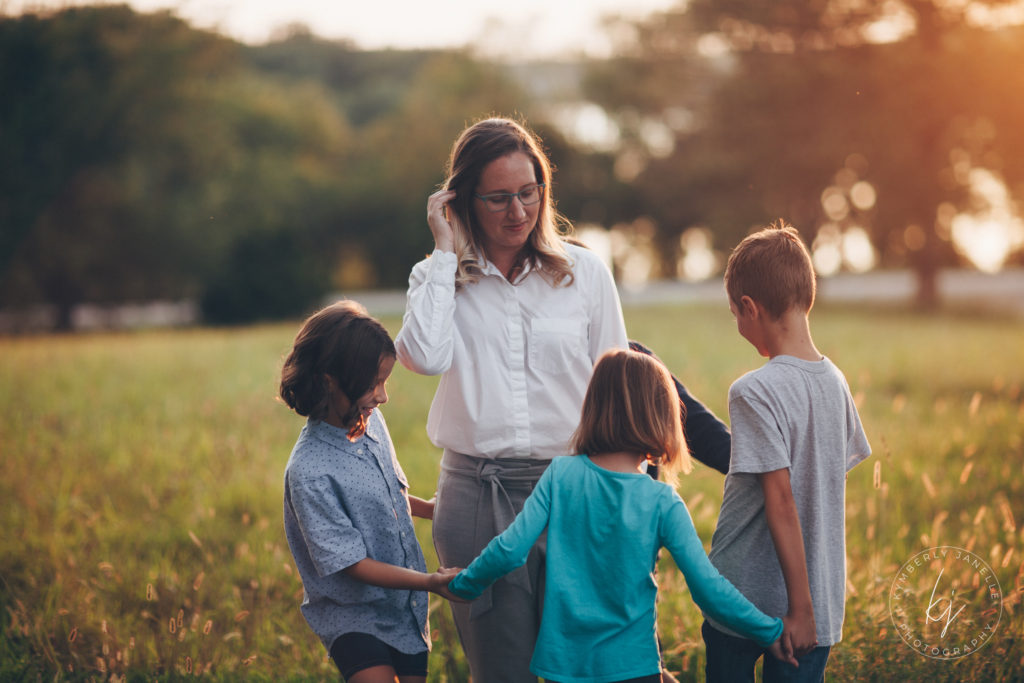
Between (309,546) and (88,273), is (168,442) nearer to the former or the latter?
(309,546)

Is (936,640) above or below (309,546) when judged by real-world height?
below

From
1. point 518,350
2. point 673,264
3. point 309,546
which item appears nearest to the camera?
point 309,546

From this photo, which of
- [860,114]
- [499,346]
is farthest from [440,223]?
[860,114]

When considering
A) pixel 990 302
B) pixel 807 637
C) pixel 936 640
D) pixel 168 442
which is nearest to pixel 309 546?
pixel 807 637

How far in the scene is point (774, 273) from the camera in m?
2.87

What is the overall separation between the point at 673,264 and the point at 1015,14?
20.7 metres

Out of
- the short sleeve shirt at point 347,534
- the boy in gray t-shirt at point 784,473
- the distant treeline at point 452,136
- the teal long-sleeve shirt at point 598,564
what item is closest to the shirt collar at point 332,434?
the short sleeve shirt at point 347,534

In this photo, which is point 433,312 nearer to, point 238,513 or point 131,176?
point 238,513

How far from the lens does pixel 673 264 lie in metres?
43.6

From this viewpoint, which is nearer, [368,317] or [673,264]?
[368,317]

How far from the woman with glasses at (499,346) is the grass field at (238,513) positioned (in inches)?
25.7

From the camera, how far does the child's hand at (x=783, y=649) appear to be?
278 cm

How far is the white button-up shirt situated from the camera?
322 cm

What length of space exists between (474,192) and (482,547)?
1262 mm
